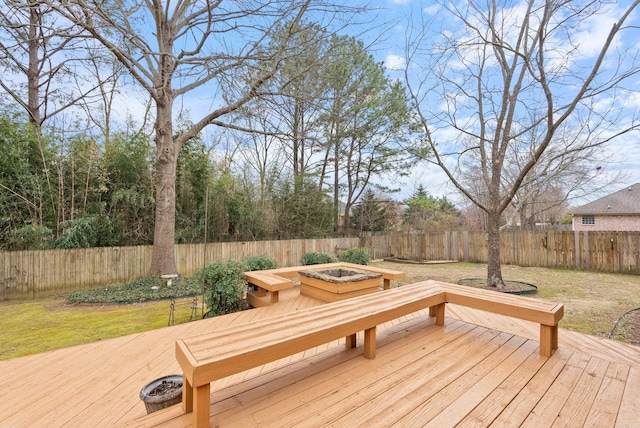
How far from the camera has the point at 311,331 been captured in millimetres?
1596

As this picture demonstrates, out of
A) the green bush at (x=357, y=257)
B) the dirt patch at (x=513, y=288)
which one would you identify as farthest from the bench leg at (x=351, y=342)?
the green bush at (x=357, y=257)

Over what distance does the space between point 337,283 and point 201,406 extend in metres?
2.67

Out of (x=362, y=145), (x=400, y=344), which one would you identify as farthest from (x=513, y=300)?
(x=362, y=145)

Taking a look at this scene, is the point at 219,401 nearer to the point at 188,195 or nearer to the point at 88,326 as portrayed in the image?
the point at 88,326

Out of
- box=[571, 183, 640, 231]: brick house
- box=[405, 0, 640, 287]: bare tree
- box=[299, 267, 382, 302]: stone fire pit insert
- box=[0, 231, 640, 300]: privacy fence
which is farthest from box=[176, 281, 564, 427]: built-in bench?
box=[571, 183, 640, 231]: brick house

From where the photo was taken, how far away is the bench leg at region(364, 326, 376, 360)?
1.97m

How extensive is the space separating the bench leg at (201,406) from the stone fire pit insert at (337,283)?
8.70 ft

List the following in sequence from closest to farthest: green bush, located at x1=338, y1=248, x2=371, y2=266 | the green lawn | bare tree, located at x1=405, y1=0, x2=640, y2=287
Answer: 1. the green lawn
2. bare tree, located at x1=405, y1=0, x2=640, y2=287
3. green bush, located at x1=338, y1=248, x2=371, y2=266

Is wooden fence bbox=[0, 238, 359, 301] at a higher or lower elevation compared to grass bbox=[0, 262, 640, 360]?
higher

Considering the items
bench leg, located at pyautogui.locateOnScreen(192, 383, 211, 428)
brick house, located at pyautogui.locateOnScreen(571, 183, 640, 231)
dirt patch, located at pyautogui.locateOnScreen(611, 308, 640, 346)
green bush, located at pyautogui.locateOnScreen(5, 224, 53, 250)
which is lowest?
dirt patch, located at pyautogui.locateOnScreen(611, 308, 640, 346)

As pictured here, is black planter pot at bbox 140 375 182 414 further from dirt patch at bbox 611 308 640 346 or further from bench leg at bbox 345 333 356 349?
dirt patch at bbox 611 308 640 346

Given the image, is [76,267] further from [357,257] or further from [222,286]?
[357,257]

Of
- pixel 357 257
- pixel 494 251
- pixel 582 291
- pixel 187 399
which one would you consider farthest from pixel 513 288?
pixel 187 399

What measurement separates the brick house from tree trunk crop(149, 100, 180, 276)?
20656 millimetres
